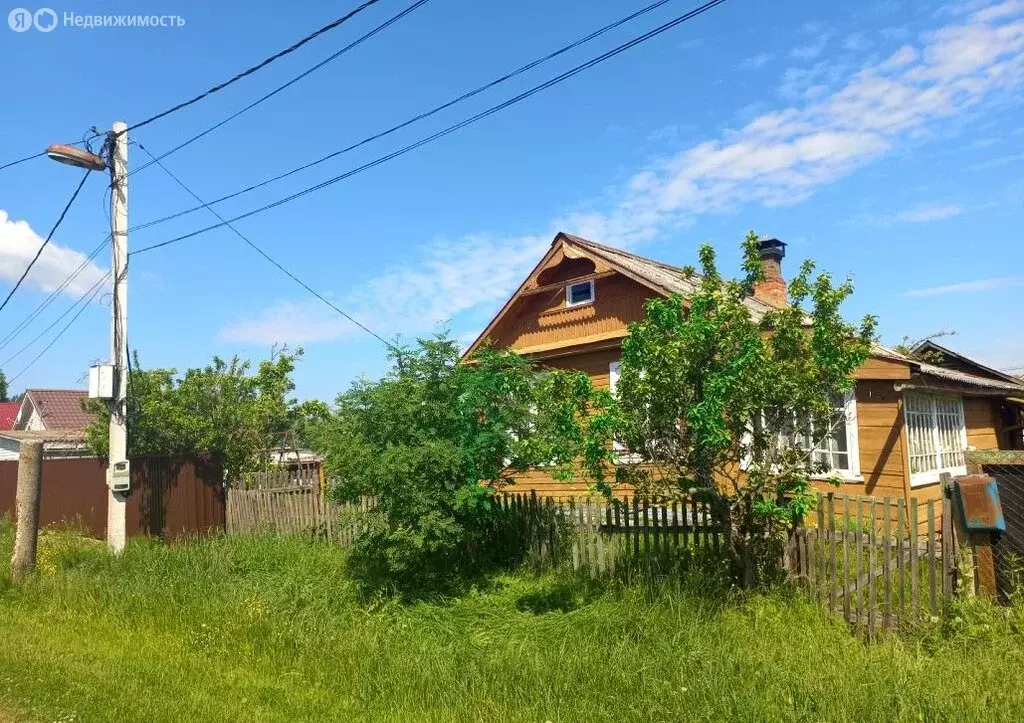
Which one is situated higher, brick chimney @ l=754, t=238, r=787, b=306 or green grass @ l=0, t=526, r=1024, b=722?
brick chimney @ l=754, t=238, r=787, b=306

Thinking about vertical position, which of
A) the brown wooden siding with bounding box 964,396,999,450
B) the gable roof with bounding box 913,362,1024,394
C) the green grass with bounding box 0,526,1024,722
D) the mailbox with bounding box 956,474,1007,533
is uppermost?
the gable roof with bounding box 913,362,1024,394

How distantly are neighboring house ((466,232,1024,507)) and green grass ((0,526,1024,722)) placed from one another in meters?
4.37

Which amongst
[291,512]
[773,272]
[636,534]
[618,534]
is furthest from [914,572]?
[773,272]

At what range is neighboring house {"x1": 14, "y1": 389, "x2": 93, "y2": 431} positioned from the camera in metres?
43.2

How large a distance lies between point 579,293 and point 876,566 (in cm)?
997

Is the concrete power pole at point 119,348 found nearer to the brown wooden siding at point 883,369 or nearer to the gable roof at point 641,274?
the gable roof at point 641,274

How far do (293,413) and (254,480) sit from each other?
220 centimetres

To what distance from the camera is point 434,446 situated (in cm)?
743

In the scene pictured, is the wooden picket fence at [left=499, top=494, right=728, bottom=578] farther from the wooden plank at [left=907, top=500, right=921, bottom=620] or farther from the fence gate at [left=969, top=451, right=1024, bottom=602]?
the fence gate at [left=969, top=451, right=1024, bottom=602]

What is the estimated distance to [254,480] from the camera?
12.4 meters

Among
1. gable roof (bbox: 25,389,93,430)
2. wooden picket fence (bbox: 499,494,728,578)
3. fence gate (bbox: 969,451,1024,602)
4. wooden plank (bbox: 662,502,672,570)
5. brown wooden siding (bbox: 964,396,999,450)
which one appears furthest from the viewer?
gable roof (bbox: 25,389,93,430)

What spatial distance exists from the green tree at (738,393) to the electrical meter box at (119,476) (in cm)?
763

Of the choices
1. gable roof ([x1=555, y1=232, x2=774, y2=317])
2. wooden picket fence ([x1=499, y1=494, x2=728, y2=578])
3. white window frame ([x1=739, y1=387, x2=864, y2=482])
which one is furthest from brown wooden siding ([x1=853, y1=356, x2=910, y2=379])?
wooden picket fence ([x1=499, y1=494, x2=728, y2=578])

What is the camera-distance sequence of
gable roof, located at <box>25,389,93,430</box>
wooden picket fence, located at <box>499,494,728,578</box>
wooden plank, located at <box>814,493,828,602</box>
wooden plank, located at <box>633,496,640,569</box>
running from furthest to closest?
gable roof, located at <box>25,389,93,430</box> < wooden plank, located at <box>633,496,640,569</box> < wooden picket fence, located at <box>499,494,728,578</box> < wooden plank, located at <box>814,493,828,602</box>
